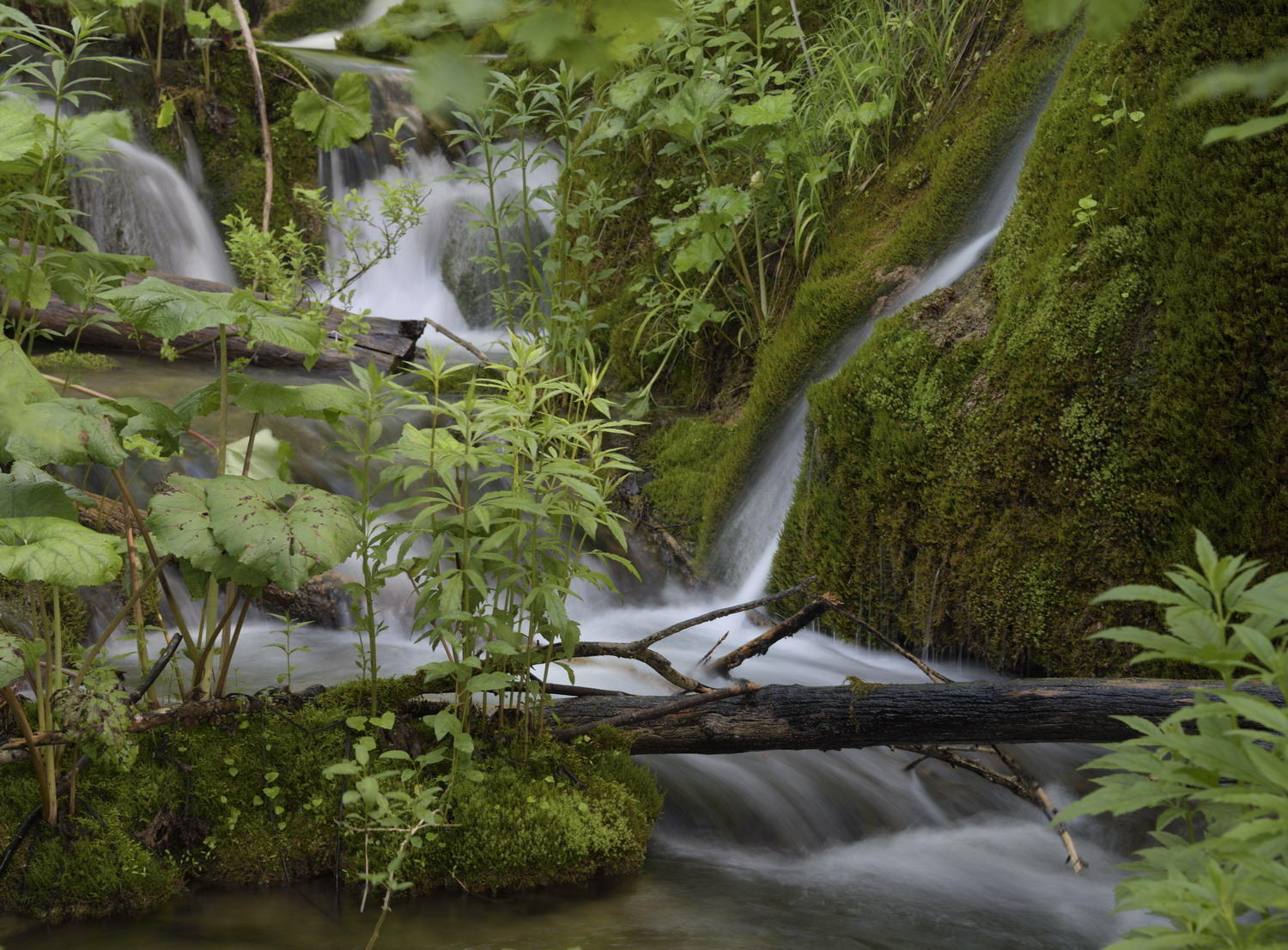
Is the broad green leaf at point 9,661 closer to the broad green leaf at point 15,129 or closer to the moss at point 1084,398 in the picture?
the broad green leaf at point 15,129

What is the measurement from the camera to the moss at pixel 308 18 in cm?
1421

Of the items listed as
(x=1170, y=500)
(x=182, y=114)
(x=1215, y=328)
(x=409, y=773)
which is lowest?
(x=409, y=773)

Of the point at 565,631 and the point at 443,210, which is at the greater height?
the point at 443,210

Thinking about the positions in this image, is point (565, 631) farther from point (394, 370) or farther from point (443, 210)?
point (443, 210)

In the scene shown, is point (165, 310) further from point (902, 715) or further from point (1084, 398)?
point (1084, 398)

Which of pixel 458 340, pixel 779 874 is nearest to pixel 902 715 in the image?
pixel 779 874

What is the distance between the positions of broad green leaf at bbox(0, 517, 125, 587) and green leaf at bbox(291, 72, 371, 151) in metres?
2.35

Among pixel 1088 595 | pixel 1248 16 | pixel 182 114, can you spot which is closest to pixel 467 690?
pixel 1088 595

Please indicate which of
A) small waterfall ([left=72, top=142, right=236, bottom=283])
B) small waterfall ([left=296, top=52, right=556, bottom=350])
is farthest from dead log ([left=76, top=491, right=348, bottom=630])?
small waterfall ([left=72, top=142, right=236, bottom=283])

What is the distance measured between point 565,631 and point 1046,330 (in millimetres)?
2561

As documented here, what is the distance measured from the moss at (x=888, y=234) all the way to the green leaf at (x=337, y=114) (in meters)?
2.53

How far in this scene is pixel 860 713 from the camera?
2906 millimetres

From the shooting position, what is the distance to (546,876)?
2797 mm

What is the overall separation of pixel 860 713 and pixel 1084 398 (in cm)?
176
